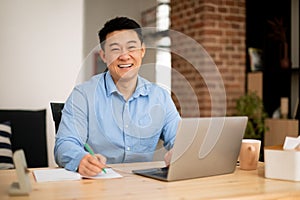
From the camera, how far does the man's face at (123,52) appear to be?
4.49ft

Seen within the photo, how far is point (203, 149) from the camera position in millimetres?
1208

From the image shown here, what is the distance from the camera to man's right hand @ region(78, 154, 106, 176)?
47.1 inches

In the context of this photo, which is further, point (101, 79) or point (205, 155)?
point (101, 79)

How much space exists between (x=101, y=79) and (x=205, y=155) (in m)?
0.48

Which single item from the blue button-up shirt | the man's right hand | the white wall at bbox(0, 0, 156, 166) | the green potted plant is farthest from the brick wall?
the man's right hand

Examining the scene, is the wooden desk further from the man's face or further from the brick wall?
the brick wall

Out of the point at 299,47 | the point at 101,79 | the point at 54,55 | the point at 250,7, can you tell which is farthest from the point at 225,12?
the point at 101,79

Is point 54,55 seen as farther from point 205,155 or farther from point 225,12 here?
point 225,12

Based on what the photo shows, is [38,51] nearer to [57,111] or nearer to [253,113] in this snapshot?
[57,111]

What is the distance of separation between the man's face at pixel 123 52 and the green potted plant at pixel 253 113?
106 inches

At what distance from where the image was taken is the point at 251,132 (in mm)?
3895

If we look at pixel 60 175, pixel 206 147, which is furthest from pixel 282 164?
pixel 60 175

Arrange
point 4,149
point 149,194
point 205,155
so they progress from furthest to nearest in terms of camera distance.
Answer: point 4,149 < point 205,155 < point 149,194

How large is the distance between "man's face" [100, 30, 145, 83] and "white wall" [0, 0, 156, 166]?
1157mm
